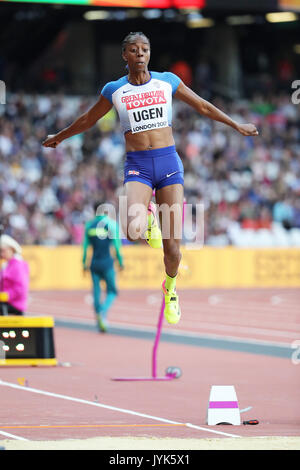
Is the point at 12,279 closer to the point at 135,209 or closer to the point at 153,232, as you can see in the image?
the point at 153,232

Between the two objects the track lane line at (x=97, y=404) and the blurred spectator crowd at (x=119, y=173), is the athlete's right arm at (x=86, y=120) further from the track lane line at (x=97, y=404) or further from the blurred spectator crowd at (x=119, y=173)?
the blurred spectator crowd at (x=119, y=173)

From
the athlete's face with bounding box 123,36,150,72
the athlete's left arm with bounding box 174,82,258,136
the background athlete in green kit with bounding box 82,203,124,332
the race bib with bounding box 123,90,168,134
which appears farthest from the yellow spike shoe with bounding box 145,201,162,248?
the background athlete in green kit with bounding box 82,203,124,332

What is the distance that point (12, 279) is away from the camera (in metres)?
13.5

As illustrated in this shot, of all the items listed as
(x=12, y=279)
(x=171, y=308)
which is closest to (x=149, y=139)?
(x=171, y=308)

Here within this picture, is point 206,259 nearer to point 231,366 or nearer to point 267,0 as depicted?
point 267,0

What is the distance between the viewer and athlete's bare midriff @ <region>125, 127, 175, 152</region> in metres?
8.12

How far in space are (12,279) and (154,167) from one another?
5825 mm

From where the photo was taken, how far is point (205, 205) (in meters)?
28.0

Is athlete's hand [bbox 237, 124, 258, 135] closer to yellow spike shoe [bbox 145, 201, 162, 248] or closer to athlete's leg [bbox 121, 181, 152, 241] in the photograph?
athlete's leg [bbox 121, 181, 152, 241]

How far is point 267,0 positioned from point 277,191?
245 inches

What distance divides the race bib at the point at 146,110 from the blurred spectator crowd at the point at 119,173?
A: 53.9 ft

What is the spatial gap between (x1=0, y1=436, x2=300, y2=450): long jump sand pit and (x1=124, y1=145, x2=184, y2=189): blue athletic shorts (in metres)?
2.08
